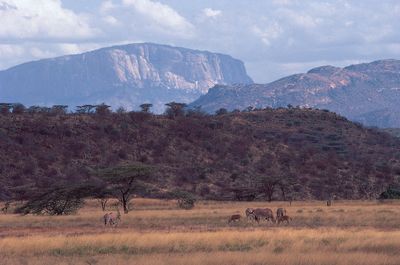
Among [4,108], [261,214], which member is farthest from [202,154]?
[261,214]

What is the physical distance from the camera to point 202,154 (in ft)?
289

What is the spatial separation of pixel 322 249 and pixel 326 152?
2829 inches

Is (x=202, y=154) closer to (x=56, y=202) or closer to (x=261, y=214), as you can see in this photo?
(x=56, y=202)

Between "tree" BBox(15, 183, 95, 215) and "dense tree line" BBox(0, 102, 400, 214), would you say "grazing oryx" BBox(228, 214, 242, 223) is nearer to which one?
"tree" BBox(15, 183, 95, 215)

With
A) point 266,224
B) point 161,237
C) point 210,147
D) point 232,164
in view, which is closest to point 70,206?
point 266,224

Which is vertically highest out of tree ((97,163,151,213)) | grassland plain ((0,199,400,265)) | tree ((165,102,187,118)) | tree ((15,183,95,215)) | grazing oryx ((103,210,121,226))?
tree ((165,102,187,118))

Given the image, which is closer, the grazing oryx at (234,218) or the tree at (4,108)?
the grazing oryx at (234,218)

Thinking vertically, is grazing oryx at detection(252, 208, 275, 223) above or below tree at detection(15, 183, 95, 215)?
below

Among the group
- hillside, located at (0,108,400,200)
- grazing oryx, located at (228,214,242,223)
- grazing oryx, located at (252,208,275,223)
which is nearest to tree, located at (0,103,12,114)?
hillside, located at (0,108,400,200)

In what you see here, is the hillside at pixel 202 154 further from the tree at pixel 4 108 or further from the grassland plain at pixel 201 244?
the grassland plain at pixel 201 244

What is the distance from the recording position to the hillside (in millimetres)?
74375

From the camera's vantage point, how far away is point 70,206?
46281mm

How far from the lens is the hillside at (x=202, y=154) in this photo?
74375mm

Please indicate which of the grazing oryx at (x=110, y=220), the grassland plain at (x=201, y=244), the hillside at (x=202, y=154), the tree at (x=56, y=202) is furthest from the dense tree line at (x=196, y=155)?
the grassland plain at (x=201, y=244)
